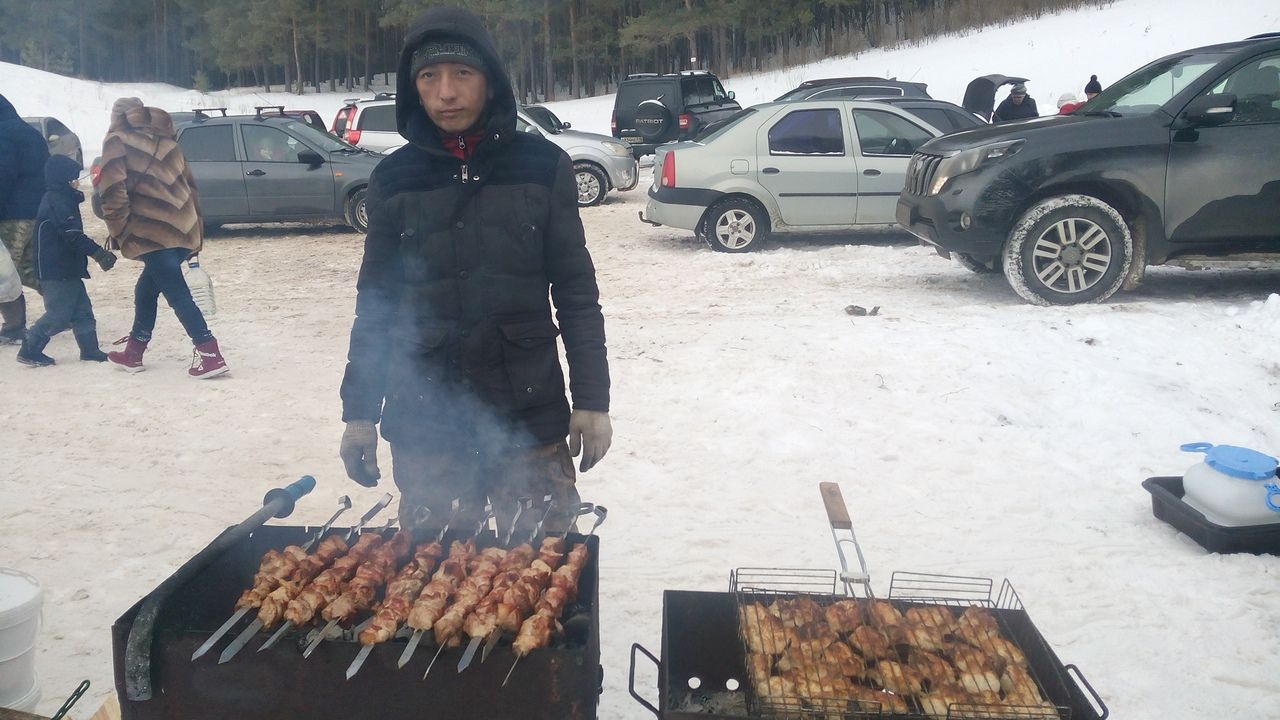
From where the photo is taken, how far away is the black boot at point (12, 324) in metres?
7.54

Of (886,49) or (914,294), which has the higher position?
(886,49)

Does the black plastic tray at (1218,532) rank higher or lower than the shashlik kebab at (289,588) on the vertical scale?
lower

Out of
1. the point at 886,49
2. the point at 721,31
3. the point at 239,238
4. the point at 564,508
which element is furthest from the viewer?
the point at 721,31

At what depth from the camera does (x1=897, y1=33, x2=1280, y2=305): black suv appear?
705 cm

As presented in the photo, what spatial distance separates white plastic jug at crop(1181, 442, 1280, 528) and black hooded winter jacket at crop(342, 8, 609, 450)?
9.58 feet

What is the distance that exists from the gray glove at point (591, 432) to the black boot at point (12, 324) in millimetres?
6965

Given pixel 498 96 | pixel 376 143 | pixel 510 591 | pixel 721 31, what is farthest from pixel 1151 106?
pixel 721 31

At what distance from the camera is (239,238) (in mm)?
13438

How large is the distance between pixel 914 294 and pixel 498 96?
6.37m

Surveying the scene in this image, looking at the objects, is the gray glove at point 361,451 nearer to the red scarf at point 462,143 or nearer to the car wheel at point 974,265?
the red scarf at point 462,143

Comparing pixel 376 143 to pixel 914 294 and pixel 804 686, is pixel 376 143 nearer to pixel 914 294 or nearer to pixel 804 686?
pixel 914 294

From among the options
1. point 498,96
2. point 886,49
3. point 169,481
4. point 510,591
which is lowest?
point 169,481

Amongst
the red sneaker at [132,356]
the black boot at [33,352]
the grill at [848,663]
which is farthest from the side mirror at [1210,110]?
the black boot at [33,352]

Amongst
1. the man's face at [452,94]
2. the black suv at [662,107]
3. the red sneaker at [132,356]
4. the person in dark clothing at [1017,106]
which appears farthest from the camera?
the black suv at [662,107]
